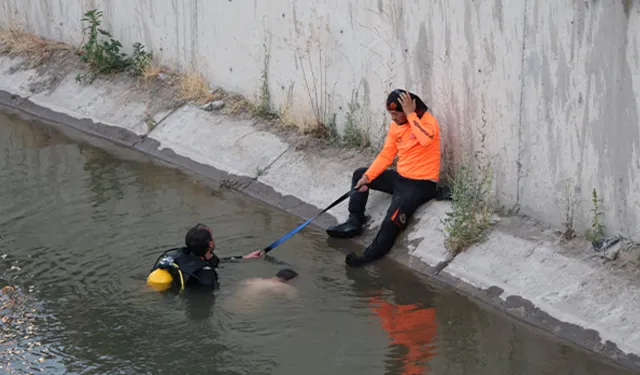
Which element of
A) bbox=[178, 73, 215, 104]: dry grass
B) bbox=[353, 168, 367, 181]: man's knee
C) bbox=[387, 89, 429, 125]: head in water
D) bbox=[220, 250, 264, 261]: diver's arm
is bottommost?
bbox=[220, 250, 264, 261]: diver's arm

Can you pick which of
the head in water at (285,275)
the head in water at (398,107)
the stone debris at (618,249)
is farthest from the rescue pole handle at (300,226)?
the stone debris at (618,249)

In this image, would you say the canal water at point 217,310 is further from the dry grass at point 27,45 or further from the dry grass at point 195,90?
the dry grass at point 27,45

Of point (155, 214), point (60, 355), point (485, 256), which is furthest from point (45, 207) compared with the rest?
point (485, 256)

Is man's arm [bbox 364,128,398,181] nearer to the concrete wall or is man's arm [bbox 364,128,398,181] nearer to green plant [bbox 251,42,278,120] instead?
the concrete wall

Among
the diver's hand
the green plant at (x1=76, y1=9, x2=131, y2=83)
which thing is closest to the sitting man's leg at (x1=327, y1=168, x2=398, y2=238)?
the diver's hand

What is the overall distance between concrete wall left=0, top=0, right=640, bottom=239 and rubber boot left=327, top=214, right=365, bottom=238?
1141 millimetres

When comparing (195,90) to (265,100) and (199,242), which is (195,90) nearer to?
(265,100)

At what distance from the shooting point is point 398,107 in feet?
32.2

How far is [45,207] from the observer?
11.0 meters

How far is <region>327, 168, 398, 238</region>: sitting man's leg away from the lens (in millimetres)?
10125

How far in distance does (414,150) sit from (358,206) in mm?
830

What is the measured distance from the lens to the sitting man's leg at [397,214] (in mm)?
9609

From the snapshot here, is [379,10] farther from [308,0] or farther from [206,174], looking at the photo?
[206,174]

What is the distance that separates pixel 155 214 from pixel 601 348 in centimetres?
510
